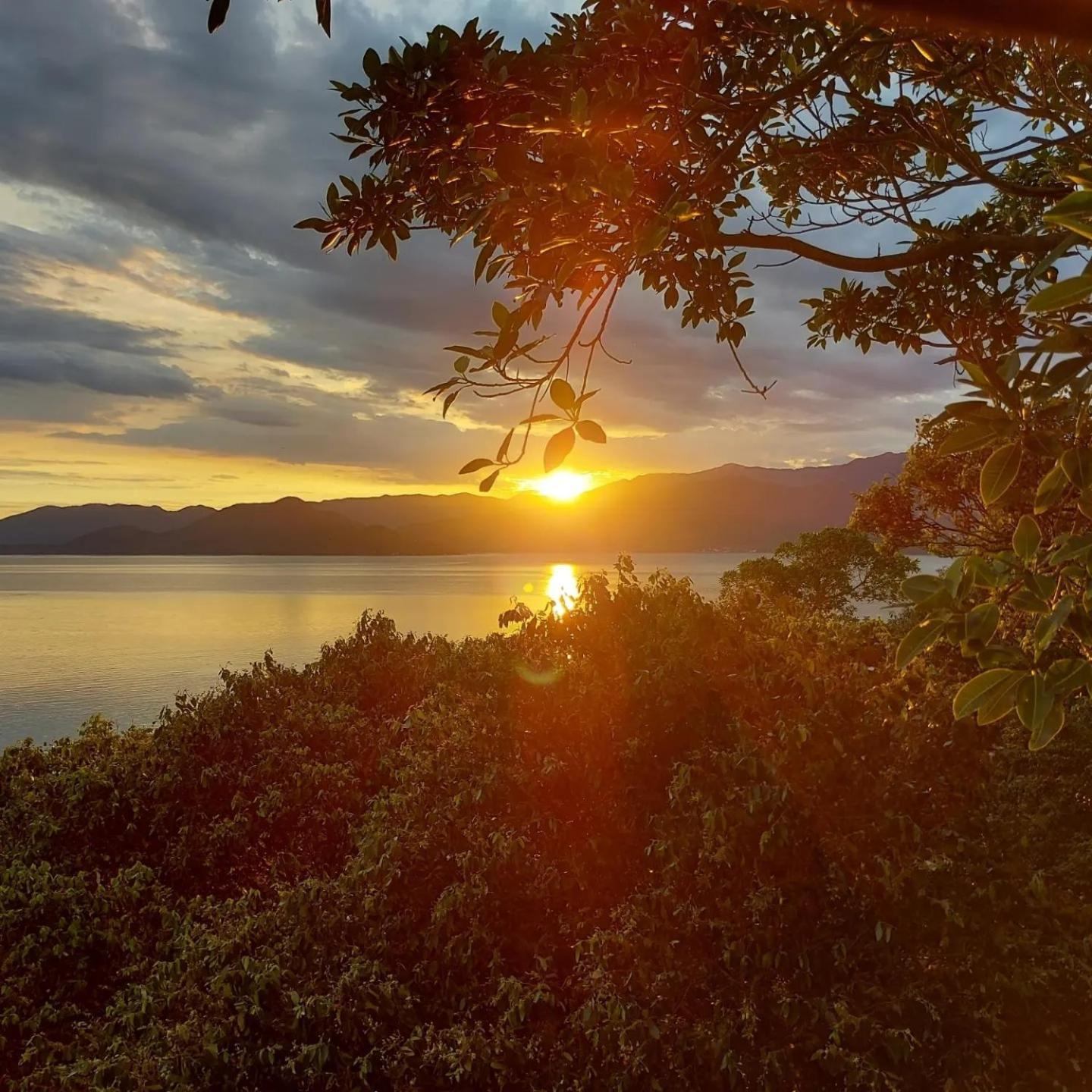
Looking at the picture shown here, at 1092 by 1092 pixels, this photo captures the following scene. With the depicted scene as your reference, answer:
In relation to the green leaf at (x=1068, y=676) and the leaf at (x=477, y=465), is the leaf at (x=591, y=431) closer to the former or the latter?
the leaf at (x=477, y=465)

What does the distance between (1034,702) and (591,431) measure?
1.13m

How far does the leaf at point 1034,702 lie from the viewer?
6.07 feet

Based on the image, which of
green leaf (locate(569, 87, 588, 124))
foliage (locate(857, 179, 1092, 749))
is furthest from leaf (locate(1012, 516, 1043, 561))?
green leaf (locate(569, 87, 588, 124))

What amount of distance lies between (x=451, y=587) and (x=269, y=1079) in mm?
138247

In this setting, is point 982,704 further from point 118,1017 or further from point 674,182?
point 118,1017

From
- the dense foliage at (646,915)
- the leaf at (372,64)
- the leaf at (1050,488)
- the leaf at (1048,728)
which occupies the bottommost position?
the dense foliage at (646,915)

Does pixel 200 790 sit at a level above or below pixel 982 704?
below

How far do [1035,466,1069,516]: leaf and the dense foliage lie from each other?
4.59 metres

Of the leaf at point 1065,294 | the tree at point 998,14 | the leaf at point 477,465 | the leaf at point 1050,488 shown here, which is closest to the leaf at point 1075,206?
the leaf at point 1065,294

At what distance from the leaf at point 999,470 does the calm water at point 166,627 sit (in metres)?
6.89

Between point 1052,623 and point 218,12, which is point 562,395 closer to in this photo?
point 218,12

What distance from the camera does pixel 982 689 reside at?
6.23 ft

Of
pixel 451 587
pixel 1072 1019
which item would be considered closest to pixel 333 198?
pixel 1072 1019

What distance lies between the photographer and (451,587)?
144125 millimetres
